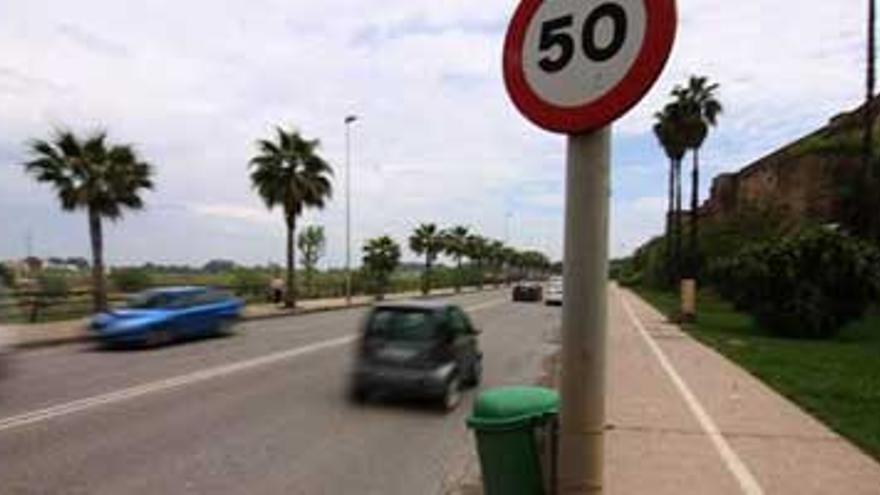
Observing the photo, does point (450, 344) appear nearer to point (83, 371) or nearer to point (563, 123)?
point (83, 371)

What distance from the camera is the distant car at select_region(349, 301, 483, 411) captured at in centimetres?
1572

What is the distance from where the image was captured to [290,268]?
169 ft

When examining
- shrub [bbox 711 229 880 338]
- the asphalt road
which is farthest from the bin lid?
shrub [bbox 711 229 880 338]

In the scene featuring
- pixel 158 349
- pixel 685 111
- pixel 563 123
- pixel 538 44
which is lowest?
pixel 158 349

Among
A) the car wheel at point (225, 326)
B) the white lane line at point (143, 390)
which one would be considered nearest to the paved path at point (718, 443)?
the white lane line at point (143, 390)

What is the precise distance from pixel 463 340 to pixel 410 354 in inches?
65.7

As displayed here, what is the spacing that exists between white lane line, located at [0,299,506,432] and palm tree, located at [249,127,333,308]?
26.9 m

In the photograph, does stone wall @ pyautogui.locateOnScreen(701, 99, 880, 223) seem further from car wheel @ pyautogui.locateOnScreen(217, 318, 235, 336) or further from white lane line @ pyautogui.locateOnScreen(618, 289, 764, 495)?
white lane line @ pyautogui.locateOnScreen(618, 289, 764, 495)

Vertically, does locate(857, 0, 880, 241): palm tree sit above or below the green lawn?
above

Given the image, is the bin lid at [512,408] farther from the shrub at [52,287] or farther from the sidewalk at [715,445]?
the shrub at [52,287]

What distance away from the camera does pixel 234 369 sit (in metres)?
20.1

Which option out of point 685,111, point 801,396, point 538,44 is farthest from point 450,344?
point 685,111

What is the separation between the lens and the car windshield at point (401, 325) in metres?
16.2

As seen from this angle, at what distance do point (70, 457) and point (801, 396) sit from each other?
33.5ft
